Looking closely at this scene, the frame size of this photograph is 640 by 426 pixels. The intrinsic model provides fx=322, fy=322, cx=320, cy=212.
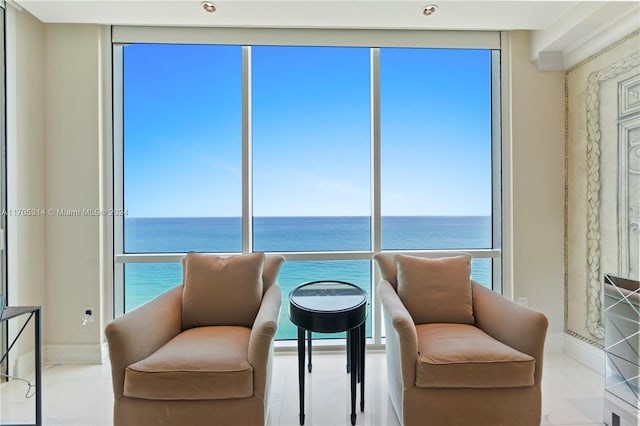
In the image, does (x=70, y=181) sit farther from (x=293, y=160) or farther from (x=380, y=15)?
(x=380, y=15)

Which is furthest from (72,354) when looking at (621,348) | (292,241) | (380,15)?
(621,348)

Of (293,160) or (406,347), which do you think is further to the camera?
(293,160)

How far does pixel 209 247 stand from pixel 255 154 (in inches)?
35.2

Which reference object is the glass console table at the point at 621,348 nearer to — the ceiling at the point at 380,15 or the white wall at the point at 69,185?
the ceiling at the point at 380,15

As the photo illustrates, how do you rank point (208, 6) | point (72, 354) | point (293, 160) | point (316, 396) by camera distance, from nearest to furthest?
point (316, 396), point (208, 6), point (72, 354), point (293, 160)

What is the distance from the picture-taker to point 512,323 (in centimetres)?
173

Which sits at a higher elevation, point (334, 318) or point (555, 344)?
point (334, 318)

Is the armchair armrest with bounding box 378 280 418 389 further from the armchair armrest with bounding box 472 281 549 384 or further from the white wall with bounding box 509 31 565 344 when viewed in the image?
the white wall with bounding box 509 31 565 344

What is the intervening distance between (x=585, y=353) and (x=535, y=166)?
1511 mm

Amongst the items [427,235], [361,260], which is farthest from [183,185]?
[427,235]

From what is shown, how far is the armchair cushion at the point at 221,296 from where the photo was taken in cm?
201

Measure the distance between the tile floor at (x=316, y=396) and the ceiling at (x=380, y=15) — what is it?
7.97 feet

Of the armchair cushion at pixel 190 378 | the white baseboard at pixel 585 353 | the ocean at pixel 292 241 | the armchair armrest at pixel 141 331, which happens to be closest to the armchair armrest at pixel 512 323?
the ocean at pixel 292 241

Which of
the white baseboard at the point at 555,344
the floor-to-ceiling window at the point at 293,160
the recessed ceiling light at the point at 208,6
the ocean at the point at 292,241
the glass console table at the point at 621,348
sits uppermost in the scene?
the recessed ceiling light at the point at 208,6
